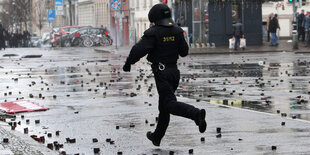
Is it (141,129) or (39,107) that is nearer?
(141,129)

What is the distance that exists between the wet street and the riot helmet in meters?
1.42

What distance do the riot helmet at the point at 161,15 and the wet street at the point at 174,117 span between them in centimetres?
142

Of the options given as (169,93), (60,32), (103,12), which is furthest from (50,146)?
(103,12)

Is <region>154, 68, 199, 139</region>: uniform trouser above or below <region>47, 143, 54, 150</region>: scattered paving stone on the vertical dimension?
above

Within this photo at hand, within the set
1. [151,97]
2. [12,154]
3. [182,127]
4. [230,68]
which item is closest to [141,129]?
[182,127]

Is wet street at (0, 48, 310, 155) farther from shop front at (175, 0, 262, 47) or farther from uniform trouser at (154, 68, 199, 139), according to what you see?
shop front at (175, 0, 262, 47)

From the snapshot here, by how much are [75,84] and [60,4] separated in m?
51.4

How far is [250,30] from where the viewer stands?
44281 millimetres

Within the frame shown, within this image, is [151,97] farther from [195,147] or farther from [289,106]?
[195,147]

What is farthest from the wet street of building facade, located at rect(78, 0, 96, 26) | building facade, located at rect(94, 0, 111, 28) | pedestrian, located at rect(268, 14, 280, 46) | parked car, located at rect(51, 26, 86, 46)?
building facade, located at rect(78, 0, 96, 26)

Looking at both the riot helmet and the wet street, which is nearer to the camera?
the riot helmet

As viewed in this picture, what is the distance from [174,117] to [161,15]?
341 cm

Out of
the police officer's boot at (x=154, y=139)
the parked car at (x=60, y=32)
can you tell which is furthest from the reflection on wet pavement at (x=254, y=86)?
the parked car at (x=60, y=32)

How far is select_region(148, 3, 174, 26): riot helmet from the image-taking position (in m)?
8.74
